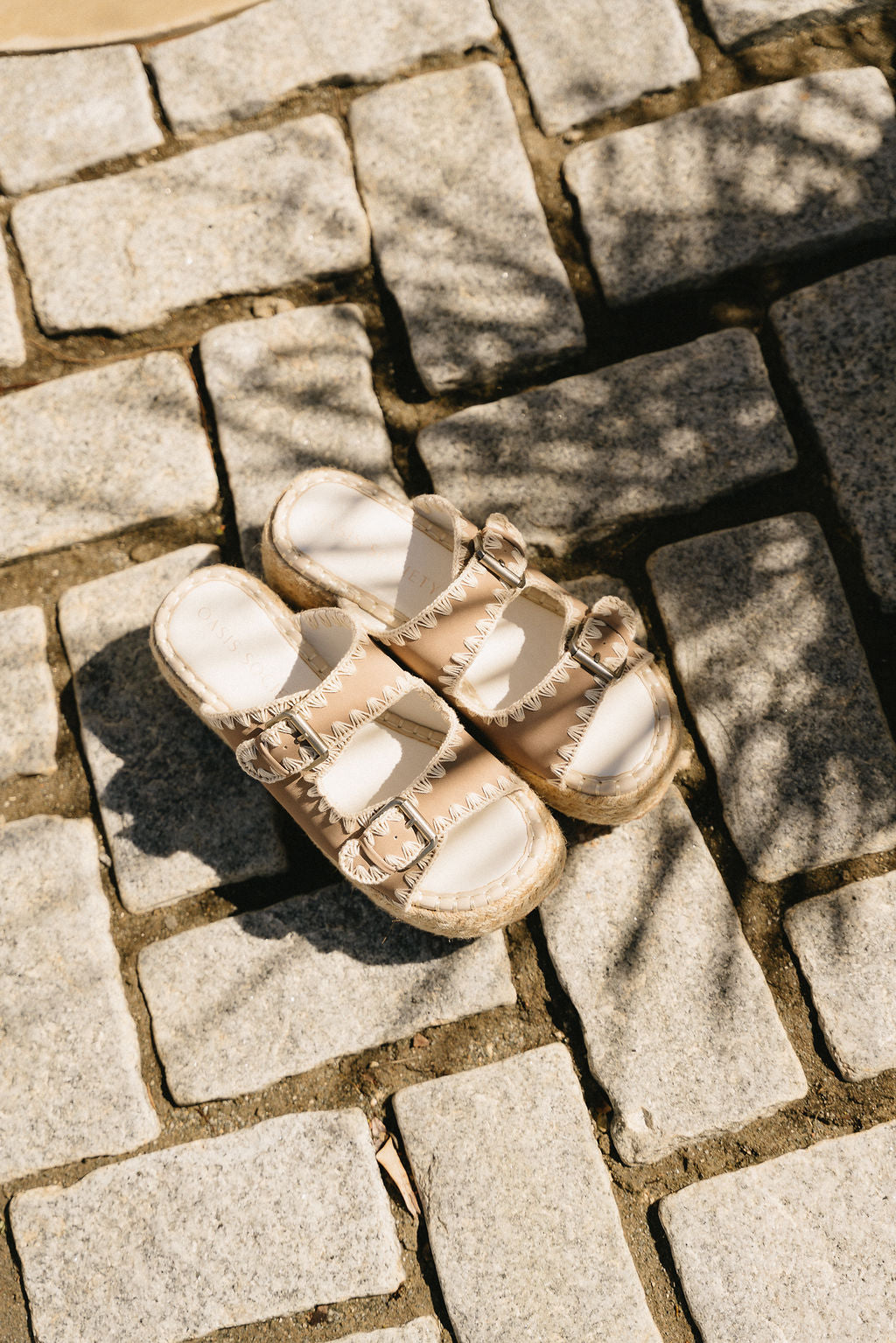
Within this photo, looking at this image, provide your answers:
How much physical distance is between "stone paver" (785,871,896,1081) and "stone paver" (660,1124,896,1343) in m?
0.18

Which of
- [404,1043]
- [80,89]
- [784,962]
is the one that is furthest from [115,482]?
[784,962]

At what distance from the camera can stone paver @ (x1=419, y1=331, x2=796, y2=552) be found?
2410mm

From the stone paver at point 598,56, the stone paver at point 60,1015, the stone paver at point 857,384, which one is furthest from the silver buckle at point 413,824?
the stone paver at point 598,56

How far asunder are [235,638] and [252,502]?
1.38ft

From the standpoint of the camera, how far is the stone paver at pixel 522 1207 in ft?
6.81

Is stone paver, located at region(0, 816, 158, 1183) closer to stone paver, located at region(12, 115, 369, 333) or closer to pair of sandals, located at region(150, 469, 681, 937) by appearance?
pair of sandals, located at region(150, 469, 681, 937)

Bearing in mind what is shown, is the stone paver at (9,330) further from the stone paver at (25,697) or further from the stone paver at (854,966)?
the stone paver at (854,966)

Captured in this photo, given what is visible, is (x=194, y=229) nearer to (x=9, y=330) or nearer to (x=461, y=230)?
(x=9, y=330)

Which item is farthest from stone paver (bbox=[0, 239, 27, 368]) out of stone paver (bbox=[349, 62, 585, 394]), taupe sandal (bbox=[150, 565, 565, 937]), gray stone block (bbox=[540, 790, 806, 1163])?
gray stone block (bbox=[540, 790, 806, 1163])

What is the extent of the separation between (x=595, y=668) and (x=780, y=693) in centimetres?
55

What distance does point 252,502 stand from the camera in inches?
98.0

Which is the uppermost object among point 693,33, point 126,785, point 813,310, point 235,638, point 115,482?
point 693,33

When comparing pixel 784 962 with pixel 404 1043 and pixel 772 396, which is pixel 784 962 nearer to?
pixel 404 1043

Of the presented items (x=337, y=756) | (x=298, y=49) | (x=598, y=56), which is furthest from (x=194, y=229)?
(x=337, y=756)
